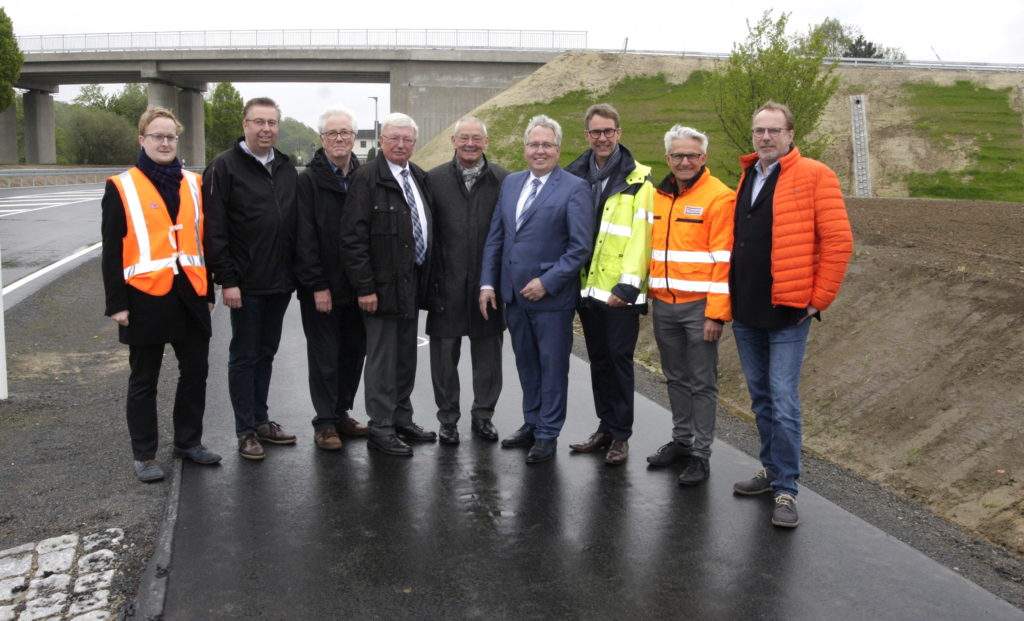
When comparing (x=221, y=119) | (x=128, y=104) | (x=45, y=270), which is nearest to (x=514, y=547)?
(x=45, y=270)

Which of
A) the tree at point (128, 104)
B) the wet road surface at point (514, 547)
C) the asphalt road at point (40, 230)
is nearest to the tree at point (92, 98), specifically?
the tree at point (128, 104)

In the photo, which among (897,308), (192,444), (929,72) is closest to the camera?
(192,444)

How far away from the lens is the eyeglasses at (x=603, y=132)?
5.56 metres

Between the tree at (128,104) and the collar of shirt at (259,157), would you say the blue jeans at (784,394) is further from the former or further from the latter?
the tree at (128,104)

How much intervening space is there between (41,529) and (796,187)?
4.48 m

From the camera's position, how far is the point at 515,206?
5.77 metres

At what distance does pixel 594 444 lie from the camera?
236 inches

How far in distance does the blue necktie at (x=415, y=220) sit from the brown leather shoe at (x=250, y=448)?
164cm

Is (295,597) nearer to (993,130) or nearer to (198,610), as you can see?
(198,610)

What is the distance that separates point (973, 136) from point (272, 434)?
122ft

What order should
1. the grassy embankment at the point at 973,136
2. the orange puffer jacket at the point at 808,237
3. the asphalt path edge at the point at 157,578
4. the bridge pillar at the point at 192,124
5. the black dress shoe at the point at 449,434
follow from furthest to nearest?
the bridge pillar at the point at 192,124
the grassy embankment at the point at 973,136
the black dress shoe at the point at 449,434
the orange puffer jacket at the point at 808,237
the asphalt path edge at the point at 157,578

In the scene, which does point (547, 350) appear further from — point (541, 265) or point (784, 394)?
point (784, 394)

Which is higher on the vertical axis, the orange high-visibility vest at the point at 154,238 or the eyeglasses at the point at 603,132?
the eyeglasses at the point at 603,132

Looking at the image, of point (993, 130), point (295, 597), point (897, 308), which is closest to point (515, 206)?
point (295, 597)
